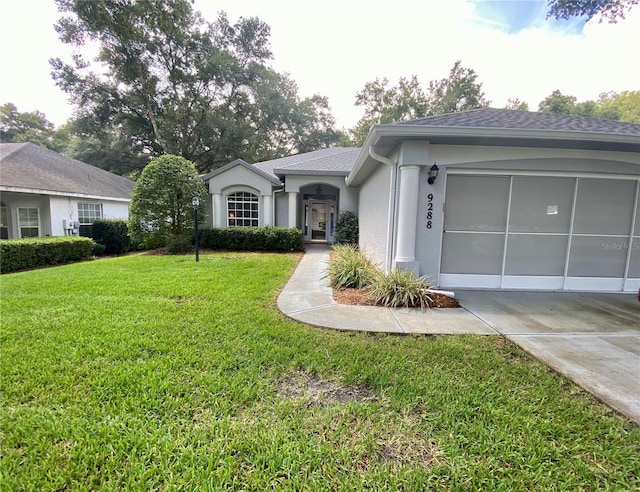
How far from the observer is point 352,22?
7156mm

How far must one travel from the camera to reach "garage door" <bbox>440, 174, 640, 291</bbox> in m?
5.65

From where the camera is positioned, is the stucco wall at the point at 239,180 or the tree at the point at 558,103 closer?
the stucco wall at the point at 239,180

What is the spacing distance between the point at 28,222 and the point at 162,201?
5956 mm

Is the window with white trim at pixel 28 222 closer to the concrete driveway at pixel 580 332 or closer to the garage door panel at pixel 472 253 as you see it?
the garage door panel at pixel 472 253

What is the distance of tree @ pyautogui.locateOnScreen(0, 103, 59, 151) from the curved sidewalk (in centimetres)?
3883

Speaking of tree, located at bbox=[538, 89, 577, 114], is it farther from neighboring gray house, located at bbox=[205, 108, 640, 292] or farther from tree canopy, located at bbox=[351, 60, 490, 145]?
neighboring gray house, located at bbox=[205, 108, 640, 292]

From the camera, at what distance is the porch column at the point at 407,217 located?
209 inches

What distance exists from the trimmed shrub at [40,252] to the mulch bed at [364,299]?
9.96 meters

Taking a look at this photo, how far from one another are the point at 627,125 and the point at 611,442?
23.3ft

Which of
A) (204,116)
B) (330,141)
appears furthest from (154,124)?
(330,141)

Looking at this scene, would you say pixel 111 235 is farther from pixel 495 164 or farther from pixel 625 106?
pixel 625 106

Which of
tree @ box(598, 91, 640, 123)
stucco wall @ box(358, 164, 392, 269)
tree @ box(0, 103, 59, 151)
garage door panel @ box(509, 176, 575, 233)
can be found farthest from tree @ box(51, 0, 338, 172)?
tree @ box(598, 91, 640, 123)

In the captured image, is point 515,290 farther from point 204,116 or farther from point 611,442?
point 204,116

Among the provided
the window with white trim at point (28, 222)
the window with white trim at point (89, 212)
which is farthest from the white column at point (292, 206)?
the window with white trim at point (28, 222)
